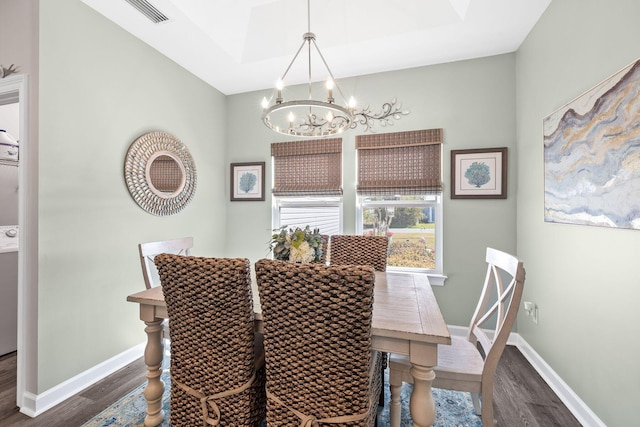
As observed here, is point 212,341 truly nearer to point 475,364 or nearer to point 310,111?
point 475,364

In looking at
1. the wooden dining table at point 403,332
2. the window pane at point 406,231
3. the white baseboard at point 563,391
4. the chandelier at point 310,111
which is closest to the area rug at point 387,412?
the wooden dining table at point 403,332

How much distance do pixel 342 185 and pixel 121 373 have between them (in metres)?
2.58

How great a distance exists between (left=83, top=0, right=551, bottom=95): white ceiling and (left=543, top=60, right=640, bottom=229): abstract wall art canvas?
963 millimetres

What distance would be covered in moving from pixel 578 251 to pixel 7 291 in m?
4.54

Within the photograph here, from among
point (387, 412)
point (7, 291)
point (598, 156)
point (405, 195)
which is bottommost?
point (387, 412)

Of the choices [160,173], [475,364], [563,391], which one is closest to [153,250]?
[160,173]

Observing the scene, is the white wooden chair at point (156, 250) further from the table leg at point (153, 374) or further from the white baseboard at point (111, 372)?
the white baseboard at point (111, 372)

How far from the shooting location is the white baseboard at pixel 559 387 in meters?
1.70

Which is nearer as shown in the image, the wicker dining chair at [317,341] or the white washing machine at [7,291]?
the wicker dining chair at [317,341]

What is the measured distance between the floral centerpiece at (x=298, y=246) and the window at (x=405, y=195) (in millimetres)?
1359

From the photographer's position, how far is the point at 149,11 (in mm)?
2199

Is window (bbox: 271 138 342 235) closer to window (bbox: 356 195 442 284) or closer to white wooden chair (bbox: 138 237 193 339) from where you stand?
window (bbox: 356 195 442 284)

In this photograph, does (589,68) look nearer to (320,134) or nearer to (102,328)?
(320,134)

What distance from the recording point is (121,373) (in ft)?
7.57
